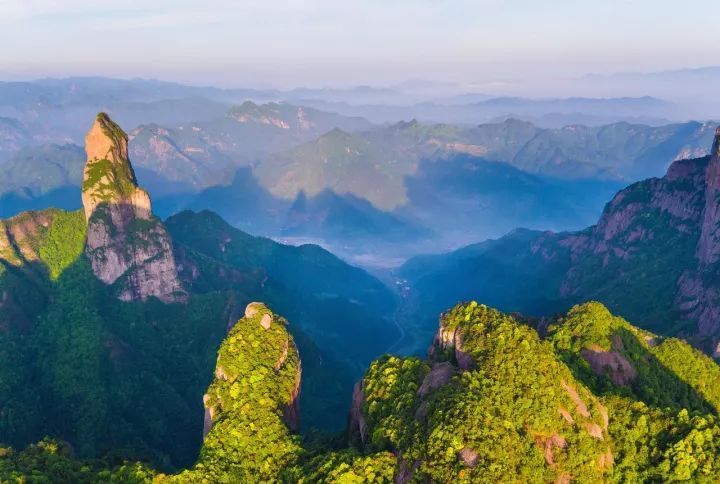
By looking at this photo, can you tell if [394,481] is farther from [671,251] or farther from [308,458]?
[671,251]

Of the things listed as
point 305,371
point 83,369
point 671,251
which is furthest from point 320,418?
point 671,251

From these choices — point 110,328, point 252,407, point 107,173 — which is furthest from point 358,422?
point 107,173

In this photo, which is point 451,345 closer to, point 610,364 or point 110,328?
point 610,364

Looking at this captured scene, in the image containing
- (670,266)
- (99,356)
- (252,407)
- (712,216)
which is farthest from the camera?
(670,266)

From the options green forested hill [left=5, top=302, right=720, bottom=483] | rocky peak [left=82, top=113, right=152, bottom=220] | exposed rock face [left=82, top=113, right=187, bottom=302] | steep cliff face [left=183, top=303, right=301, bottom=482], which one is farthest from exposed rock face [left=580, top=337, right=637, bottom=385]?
rocky peak [left=82, top=113, right=152, bottom=220]

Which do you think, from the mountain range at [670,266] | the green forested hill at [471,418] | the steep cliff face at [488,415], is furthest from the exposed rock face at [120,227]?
the mountain range at [670,266]

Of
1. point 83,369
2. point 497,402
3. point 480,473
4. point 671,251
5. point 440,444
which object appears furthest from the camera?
point 671,251

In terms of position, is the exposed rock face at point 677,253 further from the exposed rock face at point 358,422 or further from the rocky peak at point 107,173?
the rocky peak at point 107,173

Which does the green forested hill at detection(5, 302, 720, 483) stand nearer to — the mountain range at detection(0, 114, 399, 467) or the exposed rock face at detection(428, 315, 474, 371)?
the exposed rock face at detection(428, 315, 474, 371)
